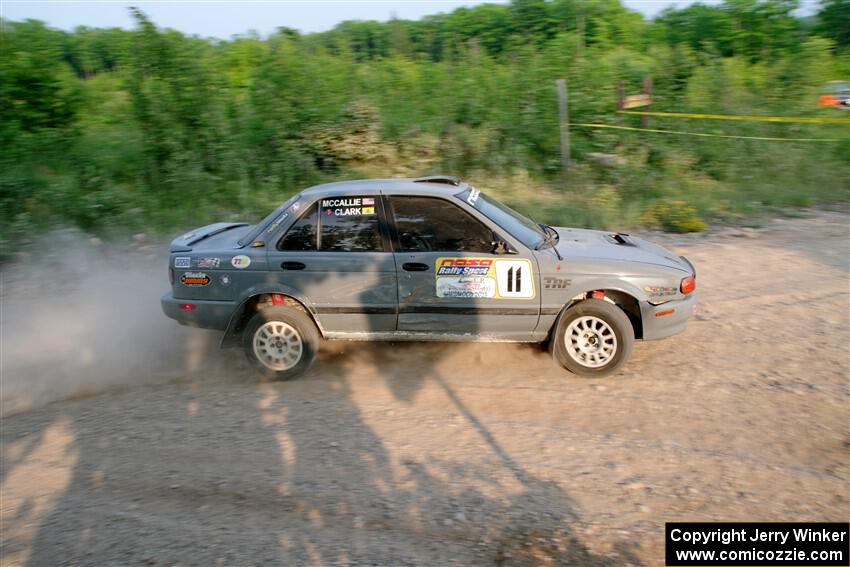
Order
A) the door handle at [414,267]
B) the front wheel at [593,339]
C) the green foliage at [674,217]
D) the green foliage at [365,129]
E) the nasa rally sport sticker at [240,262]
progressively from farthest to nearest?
1. the green foliage at [365,129]
2. the green foliage at [674,217]
3. the nasa rally sport sticker at [240,262]
4. the door handle at [414,267]
5. the front wheel at [593,339]

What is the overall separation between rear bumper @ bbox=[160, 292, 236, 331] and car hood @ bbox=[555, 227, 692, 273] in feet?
9.82

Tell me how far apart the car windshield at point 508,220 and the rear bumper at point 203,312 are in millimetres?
2297

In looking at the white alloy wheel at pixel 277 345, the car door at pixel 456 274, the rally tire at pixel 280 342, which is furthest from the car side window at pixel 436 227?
the white alloy wheel at pixel 277 345

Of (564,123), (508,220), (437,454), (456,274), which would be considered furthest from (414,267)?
(564,123)

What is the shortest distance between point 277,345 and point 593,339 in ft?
9.03

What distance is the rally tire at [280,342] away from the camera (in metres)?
5.93

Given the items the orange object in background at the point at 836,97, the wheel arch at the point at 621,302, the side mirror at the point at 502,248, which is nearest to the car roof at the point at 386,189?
the side mirror at the point at 502,248

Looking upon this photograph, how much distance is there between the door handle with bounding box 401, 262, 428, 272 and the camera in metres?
5.70

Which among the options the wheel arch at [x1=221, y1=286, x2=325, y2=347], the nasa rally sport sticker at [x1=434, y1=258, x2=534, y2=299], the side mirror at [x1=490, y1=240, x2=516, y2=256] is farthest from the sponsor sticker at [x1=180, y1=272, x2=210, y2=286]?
the side mirror at [x1=490, y1=240, x2=516, y2=256]

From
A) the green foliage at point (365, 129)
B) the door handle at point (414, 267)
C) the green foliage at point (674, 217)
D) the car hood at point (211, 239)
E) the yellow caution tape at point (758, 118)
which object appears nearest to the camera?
the door handle at point (414, 267)

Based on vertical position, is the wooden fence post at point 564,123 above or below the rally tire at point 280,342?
above

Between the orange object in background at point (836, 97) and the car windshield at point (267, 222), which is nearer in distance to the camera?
the car windshield at point (267, 222)

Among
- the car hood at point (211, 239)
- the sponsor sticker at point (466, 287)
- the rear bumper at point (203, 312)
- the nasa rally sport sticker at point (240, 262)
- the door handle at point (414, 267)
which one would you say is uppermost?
the car hood at point (211, 239)

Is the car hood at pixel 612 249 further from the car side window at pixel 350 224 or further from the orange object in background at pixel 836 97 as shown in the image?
the orange object in background at pixel 836 97
